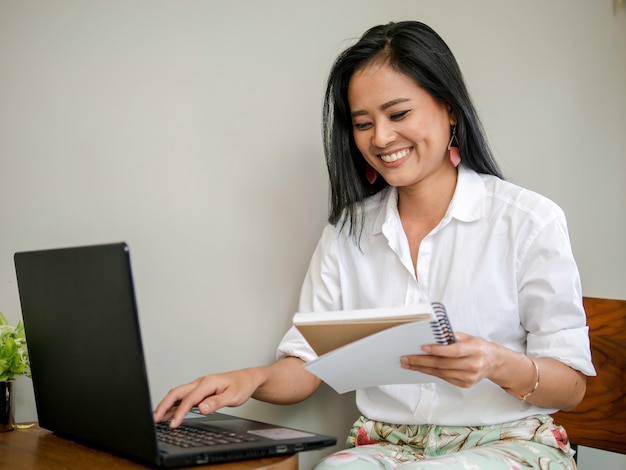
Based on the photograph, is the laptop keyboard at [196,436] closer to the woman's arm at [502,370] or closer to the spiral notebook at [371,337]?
the spiral notebook at [371,337]

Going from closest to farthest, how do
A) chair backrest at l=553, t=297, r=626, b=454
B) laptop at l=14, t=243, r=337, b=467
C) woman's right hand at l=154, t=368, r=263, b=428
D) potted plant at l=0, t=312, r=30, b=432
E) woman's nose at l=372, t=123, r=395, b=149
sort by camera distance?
laptop at l=14, t=243, r=337, b=467 < woman's right hand at l=154, t=368, r=263, b=428 < potted plant at l=0, t=312, r=30, b=432 < woman's nose at l=372, t=123, r=395, b=149 < chair backrest at l=553, t=297, r=626, b=454

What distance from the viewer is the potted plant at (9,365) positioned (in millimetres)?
1297

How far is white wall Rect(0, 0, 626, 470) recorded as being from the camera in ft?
4.79

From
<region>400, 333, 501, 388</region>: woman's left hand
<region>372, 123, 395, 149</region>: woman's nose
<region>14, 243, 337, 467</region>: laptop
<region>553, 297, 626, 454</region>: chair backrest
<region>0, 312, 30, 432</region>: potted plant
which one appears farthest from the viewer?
<region>553, 297, 626, 454</region>: chair backrest

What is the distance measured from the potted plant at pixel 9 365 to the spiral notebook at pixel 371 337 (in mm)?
545

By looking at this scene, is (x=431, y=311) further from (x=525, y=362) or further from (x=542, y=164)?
(x=542, y=164)

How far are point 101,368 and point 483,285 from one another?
712 millimetres

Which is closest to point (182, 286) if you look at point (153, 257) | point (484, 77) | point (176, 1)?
point (153, 257)

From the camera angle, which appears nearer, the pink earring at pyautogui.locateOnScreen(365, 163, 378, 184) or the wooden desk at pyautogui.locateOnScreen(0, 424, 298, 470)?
the wooden desk at pyautogui.locateOnScreen(0, 424, 298, 470)

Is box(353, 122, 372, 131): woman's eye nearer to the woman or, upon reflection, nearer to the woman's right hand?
the woman

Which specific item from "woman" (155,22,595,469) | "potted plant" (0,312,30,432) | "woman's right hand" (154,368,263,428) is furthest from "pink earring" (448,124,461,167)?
"potted plant" (0,312,30,432)

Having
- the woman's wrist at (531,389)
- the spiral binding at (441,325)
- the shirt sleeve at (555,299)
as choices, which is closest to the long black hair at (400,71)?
the shirt sleeve at (555,299)

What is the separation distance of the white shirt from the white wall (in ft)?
0.64

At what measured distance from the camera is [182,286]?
1546 mm
